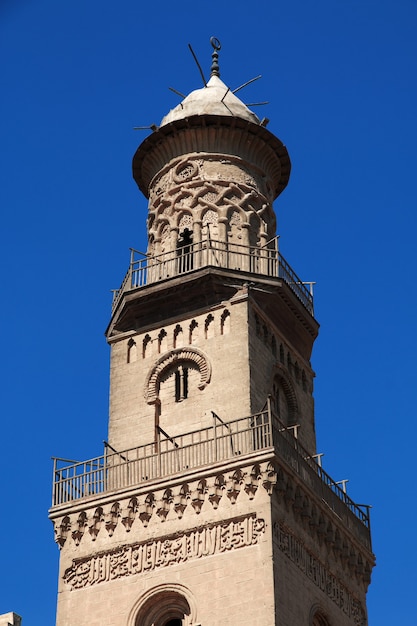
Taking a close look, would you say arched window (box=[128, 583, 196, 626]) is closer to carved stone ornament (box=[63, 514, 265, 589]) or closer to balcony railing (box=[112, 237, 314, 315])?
carved stone ornament (box=[63, 514, 265, 589])

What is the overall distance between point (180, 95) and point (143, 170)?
107 inches

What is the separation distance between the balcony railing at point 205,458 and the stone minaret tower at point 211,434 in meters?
0.05

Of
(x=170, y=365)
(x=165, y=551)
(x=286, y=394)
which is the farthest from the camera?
(x=286, y=394)

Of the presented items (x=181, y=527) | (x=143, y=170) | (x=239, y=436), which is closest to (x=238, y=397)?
(x=239, y=436)

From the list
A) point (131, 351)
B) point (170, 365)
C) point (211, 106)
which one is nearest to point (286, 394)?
point (170, 365)

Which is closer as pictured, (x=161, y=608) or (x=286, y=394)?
(x=161, y=608)

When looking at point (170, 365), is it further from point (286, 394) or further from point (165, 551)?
point (165, 551)

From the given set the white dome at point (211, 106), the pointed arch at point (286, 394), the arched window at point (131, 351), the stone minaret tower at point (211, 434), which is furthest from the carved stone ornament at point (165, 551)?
the white dome at point (211, 106)

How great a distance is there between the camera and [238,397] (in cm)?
3628

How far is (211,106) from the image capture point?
42062 millimetres

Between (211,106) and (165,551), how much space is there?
45.0ft

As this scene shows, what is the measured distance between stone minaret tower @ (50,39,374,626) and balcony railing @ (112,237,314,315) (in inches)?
2.6

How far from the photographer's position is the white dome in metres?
41.9

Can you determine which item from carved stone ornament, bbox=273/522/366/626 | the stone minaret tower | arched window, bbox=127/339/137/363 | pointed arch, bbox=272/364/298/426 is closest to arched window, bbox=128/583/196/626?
the stone minaret tower
